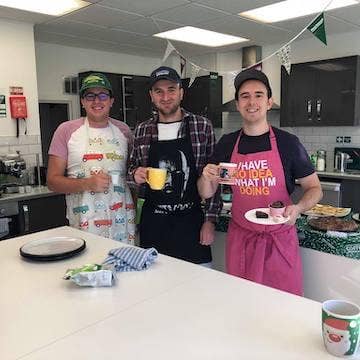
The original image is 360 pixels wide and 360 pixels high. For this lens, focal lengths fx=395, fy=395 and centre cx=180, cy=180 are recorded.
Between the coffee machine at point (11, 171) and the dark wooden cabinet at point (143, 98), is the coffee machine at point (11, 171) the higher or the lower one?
the lower one

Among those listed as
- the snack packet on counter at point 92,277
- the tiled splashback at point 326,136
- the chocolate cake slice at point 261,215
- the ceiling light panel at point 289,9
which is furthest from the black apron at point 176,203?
the tiled splashback at point 326,136

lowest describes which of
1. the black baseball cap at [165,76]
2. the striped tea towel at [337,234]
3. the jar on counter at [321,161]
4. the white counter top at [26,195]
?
the white counter top at [26,195]

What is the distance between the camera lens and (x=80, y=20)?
13.2 ft

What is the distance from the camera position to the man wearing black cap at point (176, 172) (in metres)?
2.06

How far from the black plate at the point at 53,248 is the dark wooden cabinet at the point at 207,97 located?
4517mm

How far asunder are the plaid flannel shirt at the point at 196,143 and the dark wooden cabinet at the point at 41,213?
6.40 ft

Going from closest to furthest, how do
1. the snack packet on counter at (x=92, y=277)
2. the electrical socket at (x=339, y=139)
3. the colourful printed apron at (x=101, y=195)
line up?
the snack packet on counter at (x=92, y=277), the colourful printed apron at (x=101, y=195), the electrical socket at (x=339, y=139)

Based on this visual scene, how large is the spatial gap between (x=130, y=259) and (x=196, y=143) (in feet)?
2.88

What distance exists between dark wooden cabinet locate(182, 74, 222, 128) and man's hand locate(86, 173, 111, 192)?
411 cm

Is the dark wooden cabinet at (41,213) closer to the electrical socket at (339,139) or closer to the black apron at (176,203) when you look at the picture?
the black apron at (176,203)

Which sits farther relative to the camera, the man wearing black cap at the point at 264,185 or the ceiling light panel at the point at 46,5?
the ceiling light panel at the point at 46,5

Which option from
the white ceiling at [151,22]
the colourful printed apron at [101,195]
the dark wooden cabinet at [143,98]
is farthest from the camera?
the dark wooden cabinet at [143,98]

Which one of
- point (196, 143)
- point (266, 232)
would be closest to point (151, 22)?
Result: point (196, 143)

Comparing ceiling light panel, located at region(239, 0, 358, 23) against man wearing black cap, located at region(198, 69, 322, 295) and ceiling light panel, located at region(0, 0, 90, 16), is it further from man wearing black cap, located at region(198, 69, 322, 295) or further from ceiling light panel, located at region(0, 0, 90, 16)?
man wearing black cap, located at region(198, 69, 322, 295)
